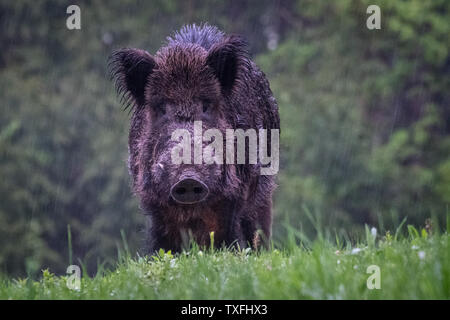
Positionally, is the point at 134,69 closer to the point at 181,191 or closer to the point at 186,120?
the point at 186,120

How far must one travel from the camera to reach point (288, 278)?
315 centimetres

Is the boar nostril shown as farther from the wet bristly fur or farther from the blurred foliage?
the blurred foliage

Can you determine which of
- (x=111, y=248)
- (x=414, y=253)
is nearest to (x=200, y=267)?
(x=414, y=253)

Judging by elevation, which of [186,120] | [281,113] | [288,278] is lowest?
[288,278]

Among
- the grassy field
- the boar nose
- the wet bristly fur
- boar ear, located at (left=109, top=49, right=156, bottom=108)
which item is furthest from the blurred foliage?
the grassy field

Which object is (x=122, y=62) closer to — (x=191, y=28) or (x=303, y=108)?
(x=191, y=28)

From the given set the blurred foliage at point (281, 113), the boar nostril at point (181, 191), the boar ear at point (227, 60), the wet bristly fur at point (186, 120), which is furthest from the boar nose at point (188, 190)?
the blurred foliage at point (281, 113)

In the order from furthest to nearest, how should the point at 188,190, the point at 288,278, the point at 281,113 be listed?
Answer: the point at 281,113
the point at 188,190
the point at 288,278

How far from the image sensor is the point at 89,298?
134 inches

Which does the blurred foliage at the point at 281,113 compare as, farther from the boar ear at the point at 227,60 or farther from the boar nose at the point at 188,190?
the boar nose at the point at 188,190

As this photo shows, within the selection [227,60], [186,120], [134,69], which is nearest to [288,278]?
[186,120]

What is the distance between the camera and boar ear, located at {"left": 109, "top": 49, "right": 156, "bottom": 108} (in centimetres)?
575

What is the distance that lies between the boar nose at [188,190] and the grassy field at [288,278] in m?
0.78

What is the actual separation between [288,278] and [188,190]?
1.81m
